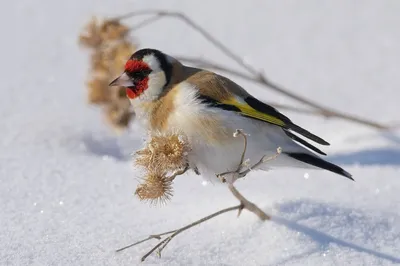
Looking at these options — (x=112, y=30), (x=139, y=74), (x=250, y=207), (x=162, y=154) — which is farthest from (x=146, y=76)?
(x=112, y=30)

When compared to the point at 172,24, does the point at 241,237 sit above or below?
above

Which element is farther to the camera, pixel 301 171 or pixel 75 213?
pixel 301 171

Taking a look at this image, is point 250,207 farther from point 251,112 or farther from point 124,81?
point 124,81

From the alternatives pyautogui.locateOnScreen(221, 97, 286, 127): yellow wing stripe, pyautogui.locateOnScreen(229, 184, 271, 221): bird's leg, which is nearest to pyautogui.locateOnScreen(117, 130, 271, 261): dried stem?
pyautogui.locateOnScreen(229, 184, 271, 221): bird's leg

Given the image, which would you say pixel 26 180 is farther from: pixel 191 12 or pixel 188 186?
pixel 191 12

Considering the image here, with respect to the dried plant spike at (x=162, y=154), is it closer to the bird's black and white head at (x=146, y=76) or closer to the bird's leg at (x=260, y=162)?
the bird's leg at (x=260, y=162)

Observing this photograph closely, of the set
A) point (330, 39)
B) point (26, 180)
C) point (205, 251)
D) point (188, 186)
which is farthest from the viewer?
point (330, 39)

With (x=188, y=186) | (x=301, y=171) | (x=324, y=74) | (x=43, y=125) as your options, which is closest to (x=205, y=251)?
(x=188, y=186)
